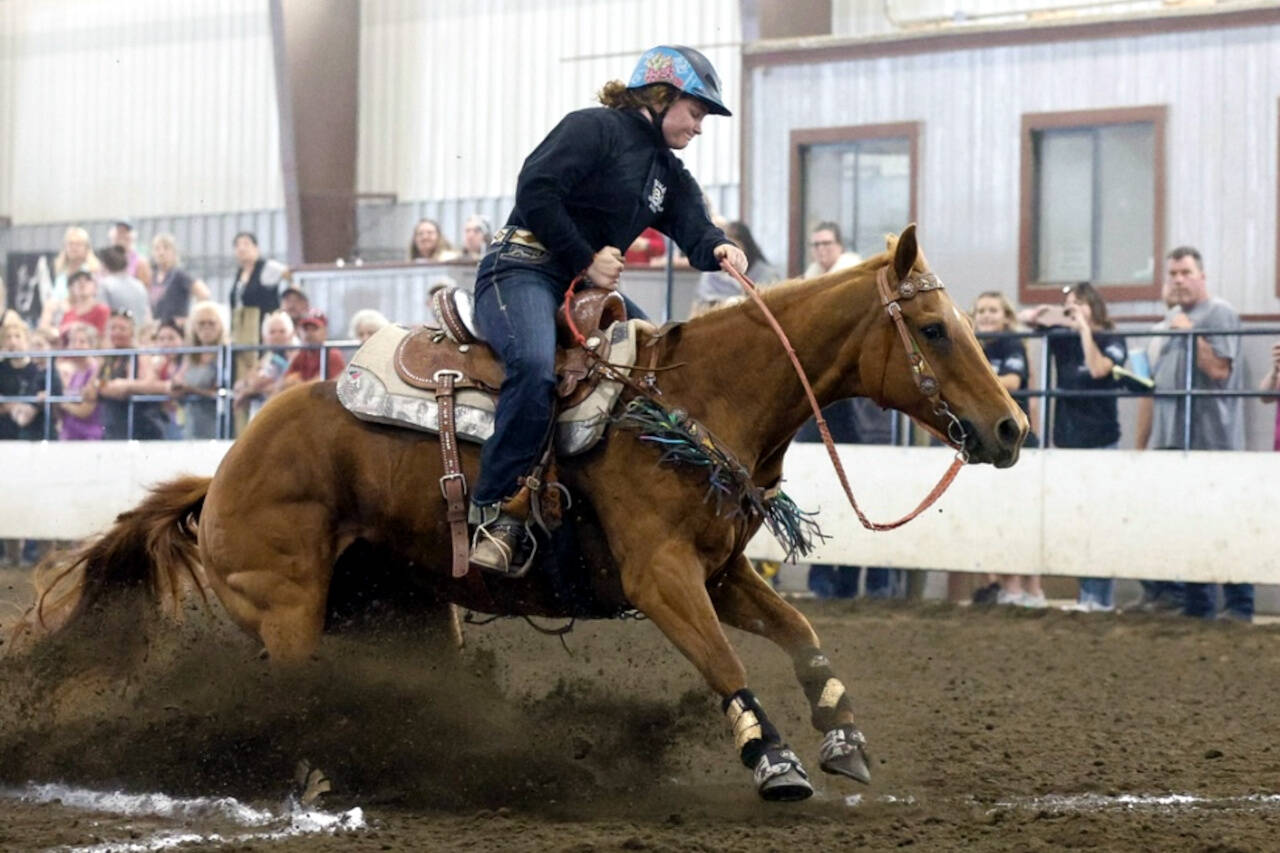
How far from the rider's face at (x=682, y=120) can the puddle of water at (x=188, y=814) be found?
2363 millimetres

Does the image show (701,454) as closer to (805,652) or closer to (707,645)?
(707,645)

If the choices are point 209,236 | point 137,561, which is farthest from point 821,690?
point 209,236

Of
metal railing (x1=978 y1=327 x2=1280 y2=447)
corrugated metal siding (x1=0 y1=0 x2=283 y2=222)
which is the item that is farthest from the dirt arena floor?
corrugated metal siding (x1=0 y1=0 x2=283 y2=222)

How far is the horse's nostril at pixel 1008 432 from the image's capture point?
18.6 feet

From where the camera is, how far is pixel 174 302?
16.1 metres

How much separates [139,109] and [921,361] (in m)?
18.9

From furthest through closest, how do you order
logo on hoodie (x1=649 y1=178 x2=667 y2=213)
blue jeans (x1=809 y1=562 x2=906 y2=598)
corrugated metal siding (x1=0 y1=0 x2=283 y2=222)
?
corrugated metal siding (x1=0 y1=0 x2=283 y2=222), blue jeans (x1=809 y1=562 x2=906 y2=598), logo on hoodie (x1=649 y1=178 x2=667 y2=213)

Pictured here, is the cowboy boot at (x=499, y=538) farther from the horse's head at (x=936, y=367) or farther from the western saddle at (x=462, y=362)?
the horse's head at (x=936, y=367)

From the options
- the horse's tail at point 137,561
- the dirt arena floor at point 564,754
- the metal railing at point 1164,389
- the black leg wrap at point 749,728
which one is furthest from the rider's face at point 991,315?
the black leg wrap at point 749,728

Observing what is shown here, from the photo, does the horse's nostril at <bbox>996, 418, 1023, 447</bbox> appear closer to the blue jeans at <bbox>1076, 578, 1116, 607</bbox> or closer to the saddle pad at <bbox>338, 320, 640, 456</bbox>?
the saddle pad at <bbox>338, 320, 640, 456</bbox>

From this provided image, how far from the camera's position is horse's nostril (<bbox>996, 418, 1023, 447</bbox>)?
5.66 metres

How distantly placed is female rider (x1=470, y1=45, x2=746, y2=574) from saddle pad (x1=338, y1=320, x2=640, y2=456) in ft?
0.36

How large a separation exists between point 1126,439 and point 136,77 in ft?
49.1

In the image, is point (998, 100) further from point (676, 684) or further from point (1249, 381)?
point (676, 684)
